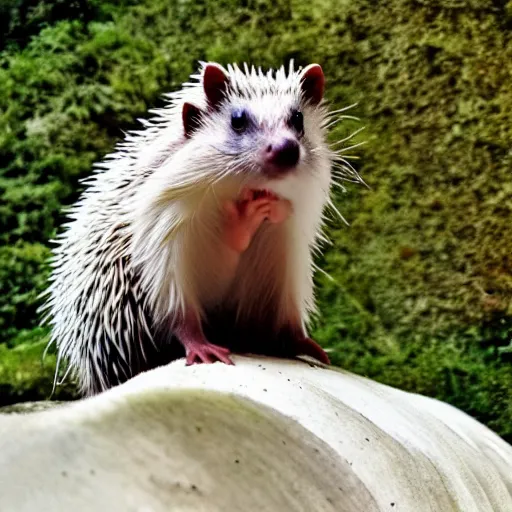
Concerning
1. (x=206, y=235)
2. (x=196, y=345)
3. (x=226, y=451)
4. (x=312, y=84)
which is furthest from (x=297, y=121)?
(x=226, y=451)

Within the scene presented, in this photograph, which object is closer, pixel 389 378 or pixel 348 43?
pixel 389 378

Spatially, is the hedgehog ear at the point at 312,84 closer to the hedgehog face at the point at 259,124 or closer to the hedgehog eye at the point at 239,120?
the hedgehog face at the point at 259,124

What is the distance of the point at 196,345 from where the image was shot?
1965 millimetres

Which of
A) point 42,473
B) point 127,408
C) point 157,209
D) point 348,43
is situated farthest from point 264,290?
point 348,43

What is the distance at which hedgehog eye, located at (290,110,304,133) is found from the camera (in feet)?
6.66

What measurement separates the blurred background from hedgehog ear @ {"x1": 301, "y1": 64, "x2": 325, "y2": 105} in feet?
3.76

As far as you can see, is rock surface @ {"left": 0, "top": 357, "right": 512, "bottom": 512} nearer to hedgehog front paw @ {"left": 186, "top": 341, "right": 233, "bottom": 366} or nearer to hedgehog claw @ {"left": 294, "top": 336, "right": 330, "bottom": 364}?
hedgehog front paw @ {"left": 186, "top": 341, "right": 233, "bottom": 366}

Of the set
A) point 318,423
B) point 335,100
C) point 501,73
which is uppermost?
point 501,73

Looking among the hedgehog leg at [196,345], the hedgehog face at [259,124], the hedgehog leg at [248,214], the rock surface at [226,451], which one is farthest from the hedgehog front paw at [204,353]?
the hedgehog face at [259,124]

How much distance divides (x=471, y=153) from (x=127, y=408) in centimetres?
261

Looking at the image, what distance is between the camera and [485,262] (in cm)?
317

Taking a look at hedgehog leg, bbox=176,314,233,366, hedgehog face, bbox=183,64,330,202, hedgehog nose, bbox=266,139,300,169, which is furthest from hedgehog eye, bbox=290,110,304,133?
hedgehog leg, bbox=176,314,233,366

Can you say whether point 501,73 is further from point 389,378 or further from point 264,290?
point 264,290

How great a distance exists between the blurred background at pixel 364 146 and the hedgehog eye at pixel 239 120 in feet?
4.50
